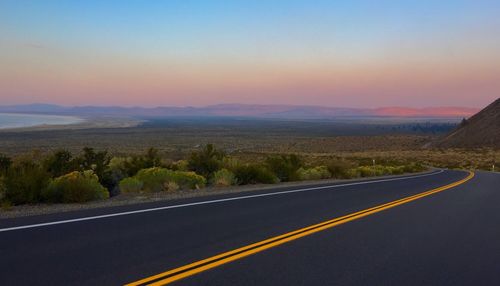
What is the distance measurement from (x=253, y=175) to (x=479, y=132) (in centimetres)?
9423

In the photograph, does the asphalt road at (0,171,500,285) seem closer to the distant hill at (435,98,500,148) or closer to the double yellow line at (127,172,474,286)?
the double yellow line at (127,172,474,286)

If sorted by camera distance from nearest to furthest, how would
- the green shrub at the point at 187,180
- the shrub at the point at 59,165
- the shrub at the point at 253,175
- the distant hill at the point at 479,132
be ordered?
1. the green shrub at the point at 187,180
2. the shrub at the point at 59,165
3. the shrub at the point at 253,175
4. the distant hill at the point at 479,132

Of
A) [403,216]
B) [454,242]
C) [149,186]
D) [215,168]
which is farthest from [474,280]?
[215,168]

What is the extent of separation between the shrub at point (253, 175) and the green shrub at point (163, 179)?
1.91 meters

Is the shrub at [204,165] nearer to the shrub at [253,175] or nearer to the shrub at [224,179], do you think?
the shrub at [253,175]

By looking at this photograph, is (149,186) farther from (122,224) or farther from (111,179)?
(122,224)

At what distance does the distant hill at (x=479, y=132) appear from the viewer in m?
97.3

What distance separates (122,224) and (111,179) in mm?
9088

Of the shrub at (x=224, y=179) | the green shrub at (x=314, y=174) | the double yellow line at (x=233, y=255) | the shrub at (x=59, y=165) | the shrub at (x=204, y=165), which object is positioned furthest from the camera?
the green shrub at (x=314, y=174)

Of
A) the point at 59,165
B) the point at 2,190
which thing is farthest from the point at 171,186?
the point at 59,165

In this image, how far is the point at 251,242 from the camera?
7832 mm

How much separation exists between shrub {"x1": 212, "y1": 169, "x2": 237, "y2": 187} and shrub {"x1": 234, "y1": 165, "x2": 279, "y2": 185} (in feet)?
2.52

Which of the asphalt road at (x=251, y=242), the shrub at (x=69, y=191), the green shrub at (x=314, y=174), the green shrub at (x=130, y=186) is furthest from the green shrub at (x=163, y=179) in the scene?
the green shrub at (x=314, y=174)

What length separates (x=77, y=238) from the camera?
25.2 feet
